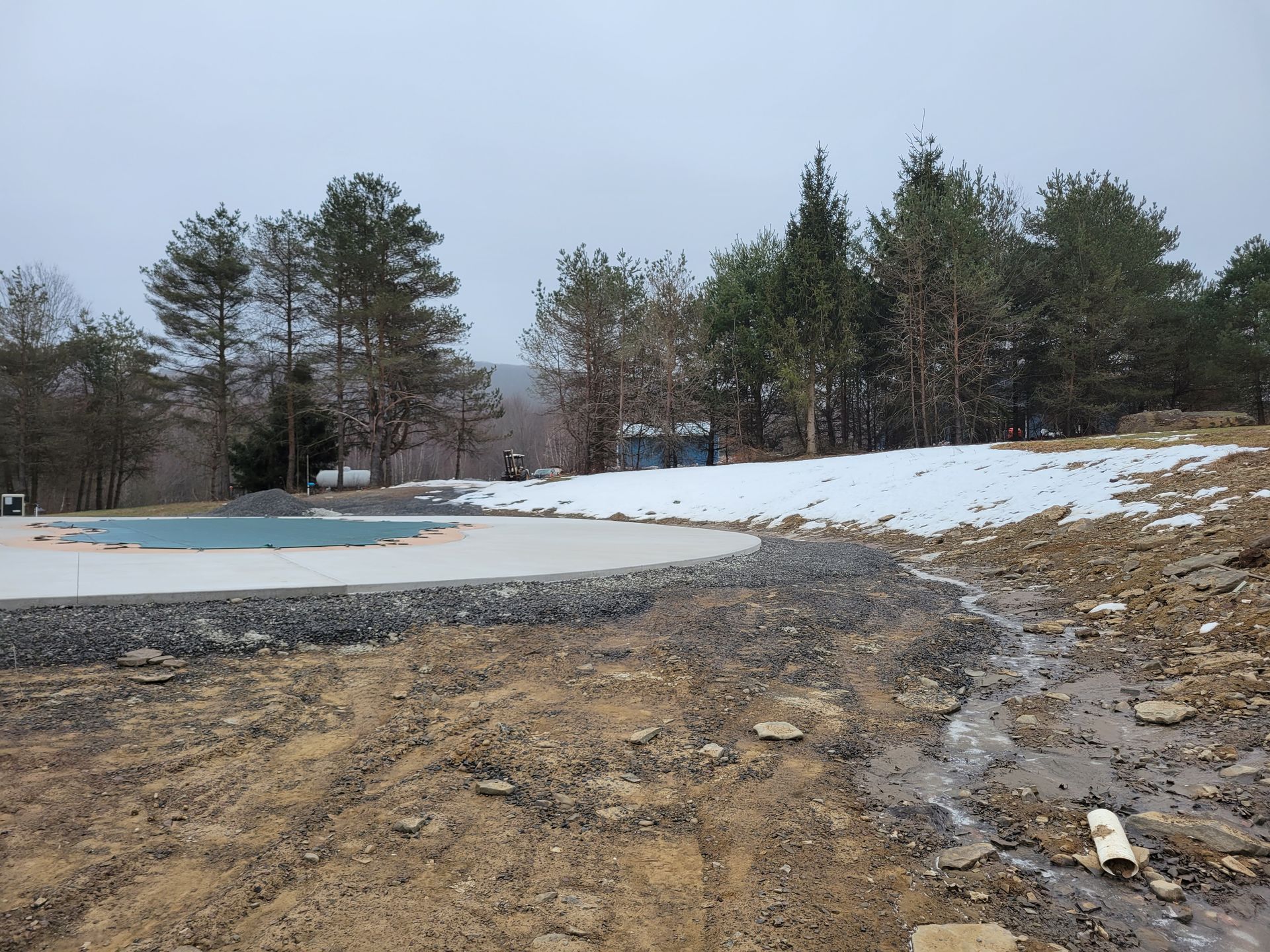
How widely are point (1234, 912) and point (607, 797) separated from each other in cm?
146

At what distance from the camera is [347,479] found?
87.8 ft

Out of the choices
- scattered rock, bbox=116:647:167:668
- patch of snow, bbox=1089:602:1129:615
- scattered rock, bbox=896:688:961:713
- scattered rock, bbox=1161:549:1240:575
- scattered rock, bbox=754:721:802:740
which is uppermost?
scattered rock, bbox=1161:549:1240:575

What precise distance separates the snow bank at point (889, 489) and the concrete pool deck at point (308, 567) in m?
3.44

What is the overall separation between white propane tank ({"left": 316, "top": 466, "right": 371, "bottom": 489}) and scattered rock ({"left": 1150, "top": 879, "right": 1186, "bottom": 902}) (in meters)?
26.1

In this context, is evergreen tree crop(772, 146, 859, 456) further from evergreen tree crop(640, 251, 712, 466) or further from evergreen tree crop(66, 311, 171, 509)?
evergreen tree crop(66, 311, 171, 509)

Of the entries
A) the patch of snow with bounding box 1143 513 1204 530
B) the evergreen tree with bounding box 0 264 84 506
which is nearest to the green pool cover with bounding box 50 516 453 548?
the patch of snow with bounding box 1143 513 1204 530

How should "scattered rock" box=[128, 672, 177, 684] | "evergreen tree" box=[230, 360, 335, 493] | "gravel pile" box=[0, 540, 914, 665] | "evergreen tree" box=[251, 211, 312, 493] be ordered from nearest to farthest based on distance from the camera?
1. "scattered rock" box=[128, 672, 177, 684]
2. "gravel pile" box=[0, 540, 914, 665]
3. "evergreen tree" box=[251, 211, 312, 493]
4. "evergreen tree" box=[230, 360, 335, 493]

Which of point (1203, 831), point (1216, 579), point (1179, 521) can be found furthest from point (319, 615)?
point (1179, 521)

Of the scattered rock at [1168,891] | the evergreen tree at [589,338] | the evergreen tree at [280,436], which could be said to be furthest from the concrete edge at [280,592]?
the evergreen tree at [280,436]

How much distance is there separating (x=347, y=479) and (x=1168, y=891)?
29124mm

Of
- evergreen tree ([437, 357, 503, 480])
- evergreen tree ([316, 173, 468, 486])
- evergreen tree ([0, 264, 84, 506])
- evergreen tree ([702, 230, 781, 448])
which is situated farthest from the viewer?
evergreen tree ([437, 357, 503, 480])

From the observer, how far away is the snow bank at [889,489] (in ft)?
24.7

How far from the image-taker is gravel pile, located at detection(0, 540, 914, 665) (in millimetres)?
2834

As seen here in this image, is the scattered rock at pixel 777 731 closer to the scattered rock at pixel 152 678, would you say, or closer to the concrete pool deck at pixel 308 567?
the scattered rock at pixel 152 678
